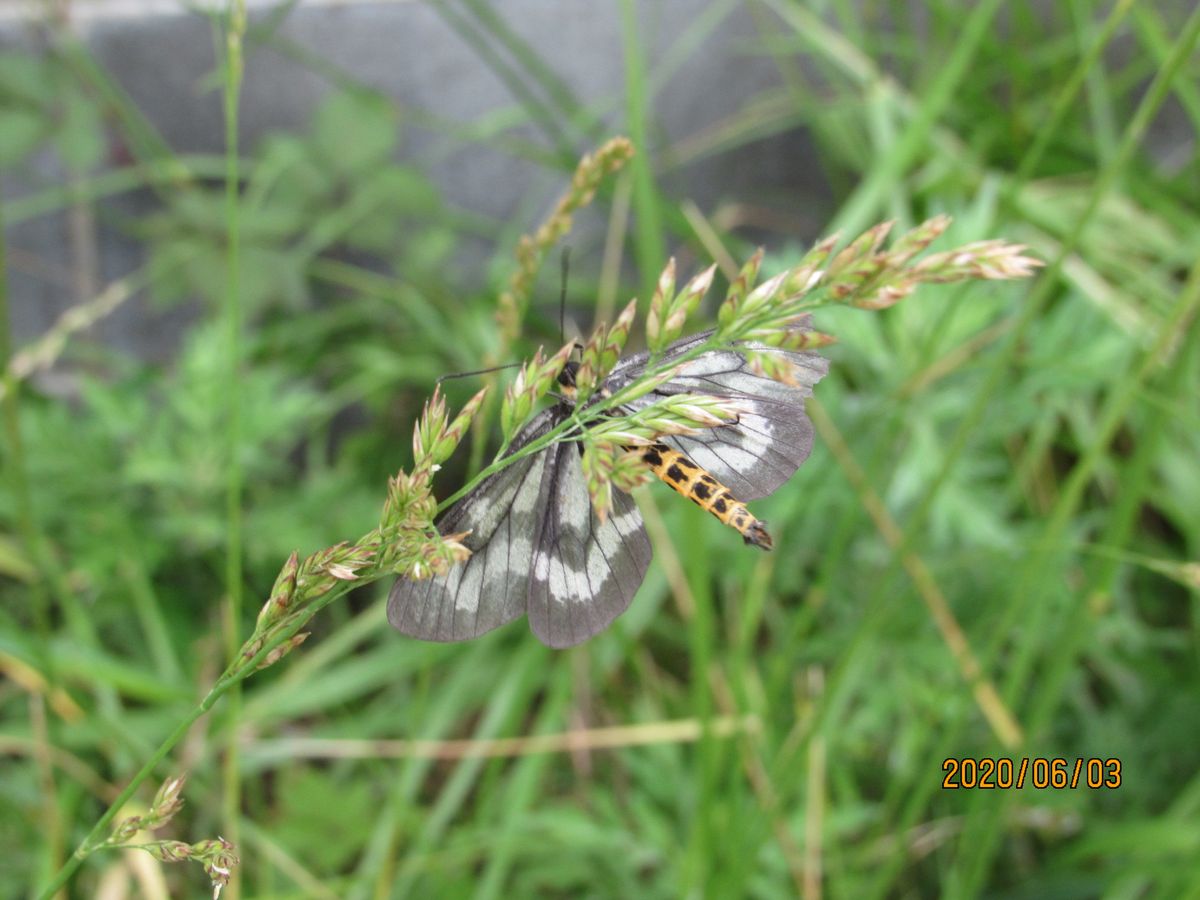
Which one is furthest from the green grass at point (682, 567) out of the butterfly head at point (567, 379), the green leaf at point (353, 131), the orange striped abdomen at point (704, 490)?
the orange striped abdomen at point (704, 490)

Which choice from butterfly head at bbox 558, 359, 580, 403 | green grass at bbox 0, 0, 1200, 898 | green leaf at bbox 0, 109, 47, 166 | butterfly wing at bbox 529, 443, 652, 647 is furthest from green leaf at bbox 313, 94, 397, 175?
butterfly wing at bbox 529, 443, 652, 647

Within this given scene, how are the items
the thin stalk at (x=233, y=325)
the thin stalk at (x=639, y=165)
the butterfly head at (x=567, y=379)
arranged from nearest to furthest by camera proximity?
the butterfly head at (x=567, y=379) → the thin stalk at (x=233, y=325) → the thin stalk at (x=639, y=165)

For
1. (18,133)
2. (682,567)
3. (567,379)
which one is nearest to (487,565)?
(567,379)

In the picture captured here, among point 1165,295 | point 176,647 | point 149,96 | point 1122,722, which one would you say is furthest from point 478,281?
point 1122,722

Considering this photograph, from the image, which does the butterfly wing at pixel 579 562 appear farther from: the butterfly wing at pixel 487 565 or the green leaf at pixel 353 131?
the green leaf at pixel 353 131

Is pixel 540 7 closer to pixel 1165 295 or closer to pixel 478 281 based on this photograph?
pixel 478 281

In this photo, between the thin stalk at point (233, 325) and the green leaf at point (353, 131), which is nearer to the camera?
the thin stalk at point (233, 325)

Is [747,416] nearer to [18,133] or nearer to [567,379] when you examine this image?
[567,379]
